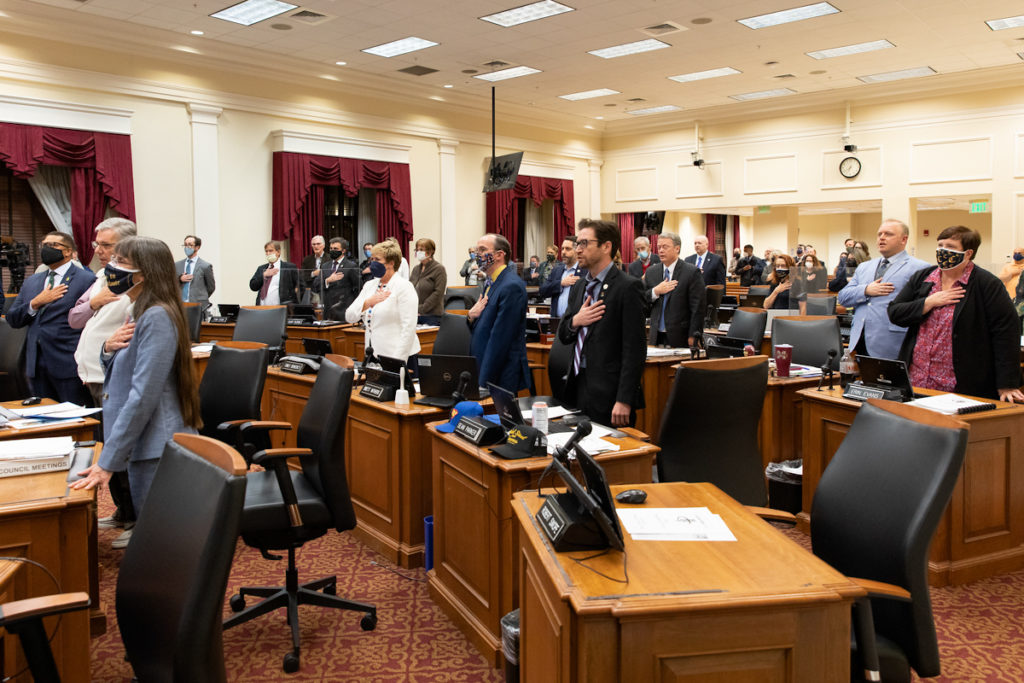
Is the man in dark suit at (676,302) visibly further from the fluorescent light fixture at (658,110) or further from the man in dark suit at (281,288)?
the fluorescent light fixture at (658,110)

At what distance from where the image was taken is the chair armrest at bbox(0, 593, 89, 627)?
1668mm

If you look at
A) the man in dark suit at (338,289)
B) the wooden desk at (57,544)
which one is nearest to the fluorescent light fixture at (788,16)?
the man in dark suit at (338,289)

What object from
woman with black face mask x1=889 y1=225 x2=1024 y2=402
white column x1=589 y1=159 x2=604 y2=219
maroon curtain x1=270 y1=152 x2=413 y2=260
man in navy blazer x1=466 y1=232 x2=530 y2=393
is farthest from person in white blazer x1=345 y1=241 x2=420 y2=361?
white column x1=589 y1=159 x2=604 y2=219

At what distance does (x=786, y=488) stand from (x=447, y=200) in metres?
9.19

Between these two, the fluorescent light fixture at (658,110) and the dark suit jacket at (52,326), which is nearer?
the dark suit jacket at (52,326)

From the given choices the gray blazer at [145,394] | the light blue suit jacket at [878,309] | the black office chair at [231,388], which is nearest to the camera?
the gray blazer at [145,394]

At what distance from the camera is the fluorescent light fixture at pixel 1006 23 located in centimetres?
867

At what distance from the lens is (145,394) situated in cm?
274

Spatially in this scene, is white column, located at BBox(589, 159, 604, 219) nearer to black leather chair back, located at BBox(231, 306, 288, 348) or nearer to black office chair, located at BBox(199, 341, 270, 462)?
black leather chair back, located at BBox(231, 306, 288, 348)

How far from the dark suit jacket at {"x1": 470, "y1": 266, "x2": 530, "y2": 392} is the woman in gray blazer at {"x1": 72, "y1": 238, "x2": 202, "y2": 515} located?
6.05 feet

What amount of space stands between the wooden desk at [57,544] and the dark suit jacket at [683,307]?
483 centimetres

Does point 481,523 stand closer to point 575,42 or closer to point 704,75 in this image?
point 575,42

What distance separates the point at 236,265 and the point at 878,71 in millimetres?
9373

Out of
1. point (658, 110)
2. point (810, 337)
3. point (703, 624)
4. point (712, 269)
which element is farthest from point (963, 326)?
point (658, 110)
